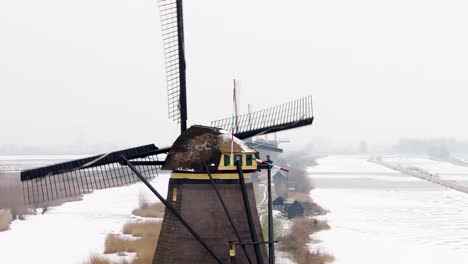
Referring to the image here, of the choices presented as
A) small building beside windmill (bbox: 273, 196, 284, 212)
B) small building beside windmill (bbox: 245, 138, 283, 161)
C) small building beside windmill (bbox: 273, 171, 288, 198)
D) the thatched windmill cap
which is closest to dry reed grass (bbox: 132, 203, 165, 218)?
small building beside windmill (bbox: 273, 196, 284, 212)

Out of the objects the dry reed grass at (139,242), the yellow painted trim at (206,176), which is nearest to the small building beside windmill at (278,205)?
the dry reed grass at (139,242)

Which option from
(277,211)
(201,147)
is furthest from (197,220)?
(277,211)

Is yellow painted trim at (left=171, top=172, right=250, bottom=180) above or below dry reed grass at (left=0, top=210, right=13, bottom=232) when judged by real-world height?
above

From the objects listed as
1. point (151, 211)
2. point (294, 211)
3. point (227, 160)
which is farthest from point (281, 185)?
point (227, 160)

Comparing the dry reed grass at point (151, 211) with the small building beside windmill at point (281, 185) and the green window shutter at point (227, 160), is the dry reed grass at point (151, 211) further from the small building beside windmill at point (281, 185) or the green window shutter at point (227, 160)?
the green window shutter at point (227, 160)

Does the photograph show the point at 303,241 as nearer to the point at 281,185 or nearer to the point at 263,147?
the point at 263,147

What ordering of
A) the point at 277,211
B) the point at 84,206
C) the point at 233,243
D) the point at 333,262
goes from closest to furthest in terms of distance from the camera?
the point at 233,243 → the point at 333,262 → the point at 277,211 → the point at 84,206

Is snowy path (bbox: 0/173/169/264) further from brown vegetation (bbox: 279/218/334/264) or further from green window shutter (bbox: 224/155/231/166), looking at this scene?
green window shutter (bbox: 224/155/231/166)

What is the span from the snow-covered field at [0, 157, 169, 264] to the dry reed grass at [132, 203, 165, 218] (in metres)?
0.76

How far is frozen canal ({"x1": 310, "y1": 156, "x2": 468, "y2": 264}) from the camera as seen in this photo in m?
27.6

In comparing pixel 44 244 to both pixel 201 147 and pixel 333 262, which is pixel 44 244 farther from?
pixel 201 147

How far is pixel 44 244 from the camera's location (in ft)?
96.6

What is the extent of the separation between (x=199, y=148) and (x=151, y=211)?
29.2 metres

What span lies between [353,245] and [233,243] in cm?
1979
